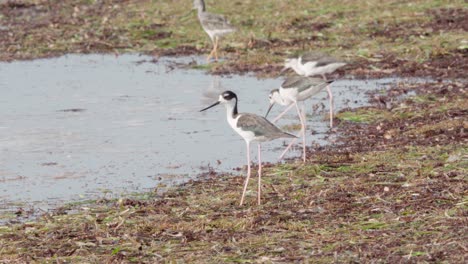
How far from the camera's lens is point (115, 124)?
16047 mm

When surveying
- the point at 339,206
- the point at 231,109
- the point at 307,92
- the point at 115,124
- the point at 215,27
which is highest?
the point at 231,109

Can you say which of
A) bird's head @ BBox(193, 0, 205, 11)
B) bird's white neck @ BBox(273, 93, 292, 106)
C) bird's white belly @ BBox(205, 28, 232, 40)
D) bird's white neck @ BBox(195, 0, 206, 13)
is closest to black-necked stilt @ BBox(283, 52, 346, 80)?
bird's white neck @ BBox(273, 93, 292, 106)

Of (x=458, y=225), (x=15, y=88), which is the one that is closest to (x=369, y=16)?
(x=15, y=88)

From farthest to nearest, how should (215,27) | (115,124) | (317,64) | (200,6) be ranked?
(200,6) → (215,27) → (317,64) → (115,124)

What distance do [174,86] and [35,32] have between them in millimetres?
6613

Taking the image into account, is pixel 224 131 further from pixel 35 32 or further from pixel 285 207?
pixel 35 32

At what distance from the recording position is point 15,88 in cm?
1927

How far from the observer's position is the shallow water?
12734 mm

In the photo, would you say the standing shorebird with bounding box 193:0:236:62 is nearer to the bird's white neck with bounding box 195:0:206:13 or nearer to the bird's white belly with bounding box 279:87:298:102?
the bird's white neck with bounding box 195:0:206:13

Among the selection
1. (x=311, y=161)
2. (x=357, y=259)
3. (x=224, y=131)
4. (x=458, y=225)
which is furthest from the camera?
(x=224, y=131)

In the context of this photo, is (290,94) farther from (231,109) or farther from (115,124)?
(231,109)

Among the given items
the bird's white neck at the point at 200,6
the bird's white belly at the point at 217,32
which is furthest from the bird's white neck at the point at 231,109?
the bird's white neck at the point at 200,6

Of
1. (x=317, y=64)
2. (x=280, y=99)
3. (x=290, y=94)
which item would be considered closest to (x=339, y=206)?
(x=290, y=94)

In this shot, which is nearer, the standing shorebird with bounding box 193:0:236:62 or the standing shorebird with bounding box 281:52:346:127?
the standing shorebird with bounding box 281:52:346:127
